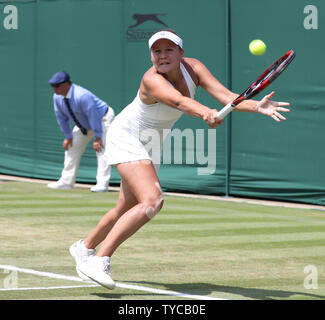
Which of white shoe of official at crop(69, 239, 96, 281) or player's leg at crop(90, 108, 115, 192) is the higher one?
player's leg at crop(90, 108, 115, 192)

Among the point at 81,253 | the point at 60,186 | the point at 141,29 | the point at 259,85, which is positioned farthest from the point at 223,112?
the point at 141,29

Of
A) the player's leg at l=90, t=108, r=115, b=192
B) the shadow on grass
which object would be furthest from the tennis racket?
the player's leg at l=90, t=108, r=115, b=192

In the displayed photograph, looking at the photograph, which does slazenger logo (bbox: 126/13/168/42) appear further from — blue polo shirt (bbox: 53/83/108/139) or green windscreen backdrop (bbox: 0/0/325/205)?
blue polo shirt (bbox: 53/83/108/139)

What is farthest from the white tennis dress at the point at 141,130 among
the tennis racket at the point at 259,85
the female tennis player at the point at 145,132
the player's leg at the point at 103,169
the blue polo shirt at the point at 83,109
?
the player's leg at the point at 103,169

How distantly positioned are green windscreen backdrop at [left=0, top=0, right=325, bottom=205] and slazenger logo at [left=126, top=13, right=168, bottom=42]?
0.05ft

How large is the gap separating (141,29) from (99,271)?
939 cm

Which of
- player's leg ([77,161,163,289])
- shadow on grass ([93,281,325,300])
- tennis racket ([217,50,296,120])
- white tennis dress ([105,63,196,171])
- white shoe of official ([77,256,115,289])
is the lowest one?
shadow on grass ([93,281,325,300])

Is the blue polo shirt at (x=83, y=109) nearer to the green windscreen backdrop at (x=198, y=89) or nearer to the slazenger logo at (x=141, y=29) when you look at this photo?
the green windscreen backdrop at (x=198, y=89)

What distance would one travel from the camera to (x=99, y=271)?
6.78 meters

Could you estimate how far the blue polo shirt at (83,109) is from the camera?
47.5ft

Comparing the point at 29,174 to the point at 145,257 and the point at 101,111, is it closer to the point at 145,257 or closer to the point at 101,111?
the point at 101,111

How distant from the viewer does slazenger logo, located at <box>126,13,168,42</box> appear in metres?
15.5
